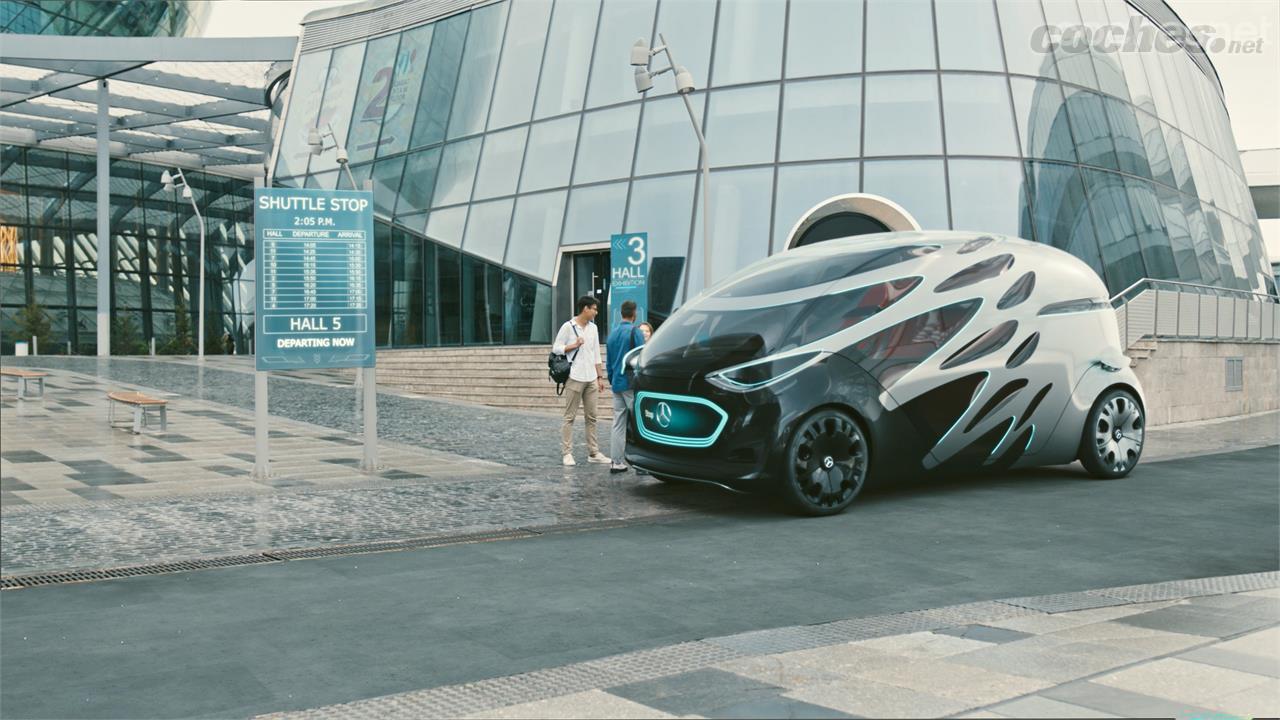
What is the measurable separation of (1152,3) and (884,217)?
14.2 m

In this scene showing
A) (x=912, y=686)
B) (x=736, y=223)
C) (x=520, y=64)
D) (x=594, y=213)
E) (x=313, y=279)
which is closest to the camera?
(x=912, y=686)

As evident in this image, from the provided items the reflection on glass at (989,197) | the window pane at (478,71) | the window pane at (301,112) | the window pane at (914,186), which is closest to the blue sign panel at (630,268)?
the window pane at (914,186)

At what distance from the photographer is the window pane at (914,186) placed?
1986 cm

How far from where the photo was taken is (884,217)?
20.5m

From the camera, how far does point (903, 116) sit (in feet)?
68.4

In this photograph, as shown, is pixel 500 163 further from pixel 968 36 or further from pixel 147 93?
pixel 147 93

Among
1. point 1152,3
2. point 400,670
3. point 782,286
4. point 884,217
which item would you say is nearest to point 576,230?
point 884,217

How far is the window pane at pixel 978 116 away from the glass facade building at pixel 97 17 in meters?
43.5

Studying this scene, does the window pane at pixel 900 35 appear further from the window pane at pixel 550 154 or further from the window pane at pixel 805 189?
the window pane at pixel 550 154

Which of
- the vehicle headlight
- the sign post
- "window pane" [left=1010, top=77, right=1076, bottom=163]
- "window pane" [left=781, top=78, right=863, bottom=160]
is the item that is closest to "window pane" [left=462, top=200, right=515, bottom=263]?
"window pane" [left=781, top=78, right=863, bottom=160]

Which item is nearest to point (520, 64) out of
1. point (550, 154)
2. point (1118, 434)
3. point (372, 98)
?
point (550, 154)

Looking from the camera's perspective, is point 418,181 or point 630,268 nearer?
point 630,268

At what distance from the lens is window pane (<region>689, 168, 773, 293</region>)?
68.0ft

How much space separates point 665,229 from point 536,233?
12.4ft
